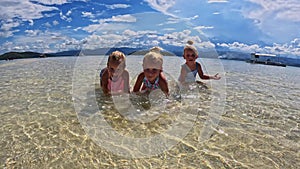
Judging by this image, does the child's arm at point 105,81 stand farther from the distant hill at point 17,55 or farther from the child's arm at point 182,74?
the distant hill at point 17,55

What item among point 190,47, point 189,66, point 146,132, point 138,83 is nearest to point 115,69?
point 138,83

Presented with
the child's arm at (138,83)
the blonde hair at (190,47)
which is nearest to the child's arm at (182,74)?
the blonde hair at (190,47)

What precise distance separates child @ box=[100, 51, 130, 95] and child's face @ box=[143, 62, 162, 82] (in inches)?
26.4

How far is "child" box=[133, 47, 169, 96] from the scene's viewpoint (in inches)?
225

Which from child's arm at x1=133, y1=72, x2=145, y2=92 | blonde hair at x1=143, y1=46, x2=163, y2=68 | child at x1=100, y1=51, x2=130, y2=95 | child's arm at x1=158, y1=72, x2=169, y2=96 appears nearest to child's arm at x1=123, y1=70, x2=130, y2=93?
child at x1=100, y1=51, x2=130, y2=95

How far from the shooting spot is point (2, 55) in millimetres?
45406

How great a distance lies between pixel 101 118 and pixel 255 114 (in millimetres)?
3751

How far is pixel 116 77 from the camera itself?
6.07 m

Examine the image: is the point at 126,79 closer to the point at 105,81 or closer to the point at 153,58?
the point at 105,81

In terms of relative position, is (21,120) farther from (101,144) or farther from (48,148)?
(101,144)

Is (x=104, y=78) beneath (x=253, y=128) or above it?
above

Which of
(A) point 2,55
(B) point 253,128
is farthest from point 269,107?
(A) point 2,55

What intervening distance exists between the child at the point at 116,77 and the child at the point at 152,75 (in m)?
0.46

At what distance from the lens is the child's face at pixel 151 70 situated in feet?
18.9
